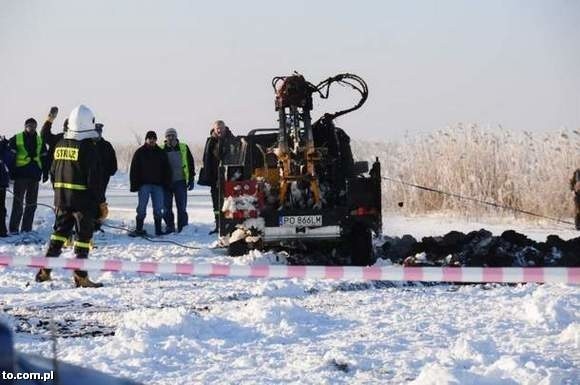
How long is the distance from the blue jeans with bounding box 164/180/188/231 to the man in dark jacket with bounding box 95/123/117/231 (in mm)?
1867

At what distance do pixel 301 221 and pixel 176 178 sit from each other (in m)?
5.13

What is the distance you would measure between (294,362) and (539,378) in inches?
58.2

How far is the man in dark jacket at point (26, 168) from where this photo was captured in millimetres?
14320

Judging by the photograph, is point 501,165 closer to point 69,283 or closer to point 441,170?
point 441,170

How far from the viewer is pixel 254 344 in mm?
6418

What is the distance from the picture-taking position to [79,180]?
9375 millimetres

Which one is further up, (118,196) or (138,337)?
(118,196)

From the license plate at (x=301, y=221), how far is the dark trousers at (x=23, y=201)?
16.6 feet

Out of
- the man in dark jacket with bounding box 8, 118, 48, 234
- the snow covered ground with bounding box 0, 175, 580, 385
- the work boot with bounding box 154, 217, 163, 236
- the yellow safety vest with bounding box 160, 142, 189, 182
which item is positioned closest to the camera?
the snow covered ground with bounding box 0, 175, 580, 385

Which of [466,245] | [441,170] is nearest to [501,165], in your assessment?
[441,170]

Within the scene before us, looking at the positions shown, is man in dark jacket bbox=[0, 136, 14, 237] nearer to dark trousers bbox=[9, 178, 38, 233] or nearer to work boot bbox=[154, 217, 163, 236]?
dark trousers bbox=[9, 178, 38, 233]

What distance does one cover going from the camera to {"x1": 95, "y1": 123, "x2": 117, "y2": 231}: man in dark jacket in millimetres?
9633

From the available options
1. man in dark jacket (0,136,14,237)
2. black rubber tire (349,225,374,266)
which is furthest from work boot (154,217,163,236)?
black rubber tire (349,225,374,266)

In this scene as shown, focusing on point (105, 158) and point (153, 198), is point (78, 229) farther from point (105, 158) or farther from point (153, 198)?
point (153, 198)
